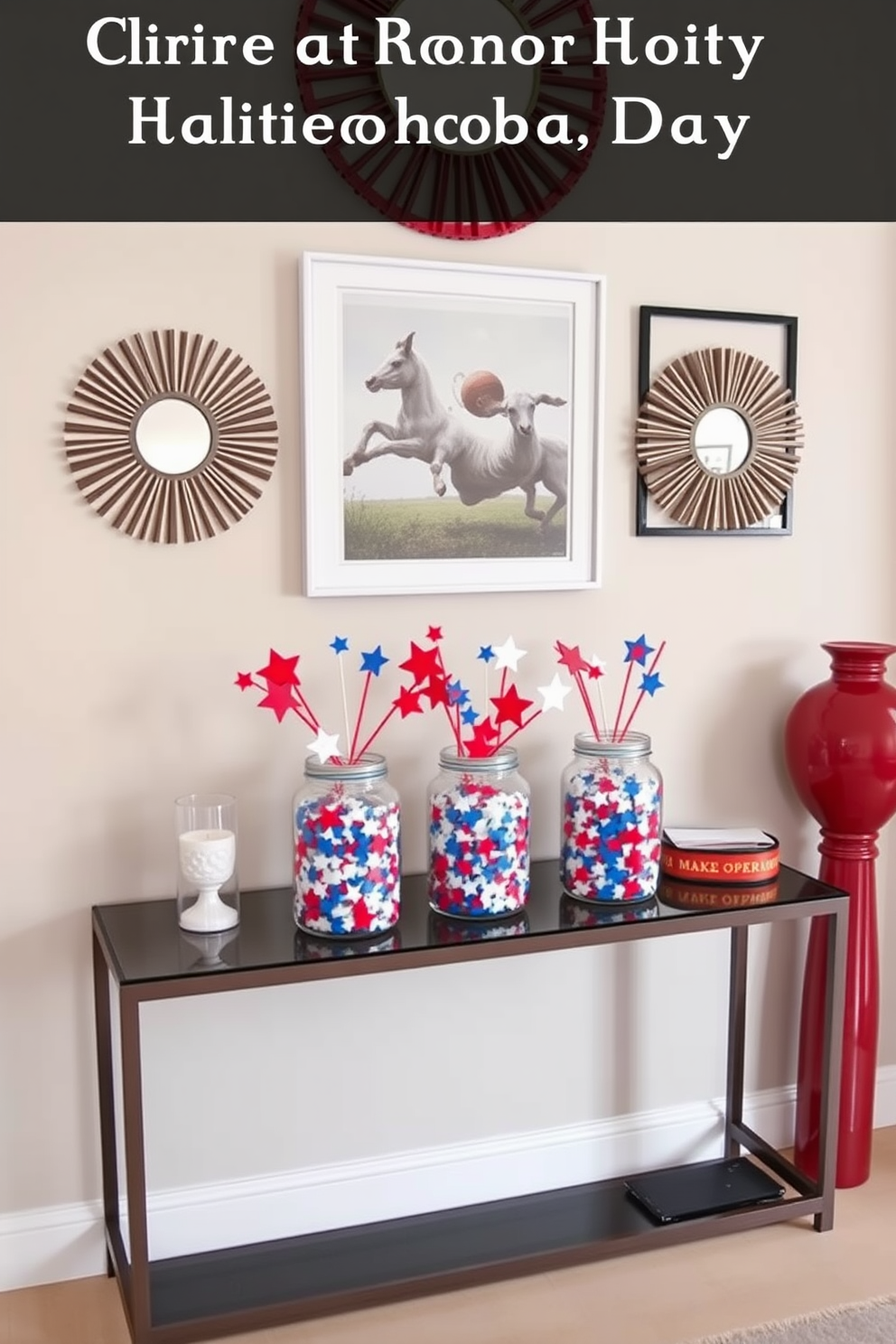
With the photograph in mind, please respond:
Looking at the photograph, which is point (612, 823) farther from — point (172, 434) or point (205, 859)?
point (172, 434)

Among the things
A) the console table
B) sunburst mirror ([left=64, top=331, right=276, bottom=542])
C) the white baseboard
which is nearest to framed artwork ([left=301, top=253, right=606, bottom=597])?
sunburst mirror ([left=64, top=331, right=276, bottom=542])

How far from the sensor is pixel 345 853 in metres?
2.14

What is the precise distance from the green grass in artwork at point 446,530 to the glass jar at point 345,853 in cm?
44

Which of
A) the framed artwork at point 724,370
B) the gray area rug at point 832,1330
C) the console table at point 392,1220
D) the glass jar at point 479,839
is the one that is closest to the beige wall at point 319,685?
the framed artwork at point 724,370

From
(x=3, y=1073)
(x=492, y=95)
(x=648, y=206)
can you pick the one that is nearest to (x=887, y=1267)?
(x=3, y=1073)

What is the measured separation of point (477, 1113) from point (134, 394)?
153 cm

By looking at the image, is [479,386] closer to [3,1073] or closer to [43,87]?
[43,87]

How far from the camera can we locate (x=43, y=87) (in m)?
2.17

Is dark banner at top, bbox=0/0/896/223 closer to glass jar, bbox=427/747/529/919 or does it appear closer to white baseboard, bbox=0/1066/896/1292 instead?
glass jar, bbox=427/747/529/919

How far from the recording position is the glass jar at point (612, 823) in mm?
2316

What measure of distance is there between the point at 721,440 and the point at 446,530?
0.62m

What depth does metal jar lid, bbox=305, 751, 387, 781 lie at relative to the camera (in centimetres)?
217

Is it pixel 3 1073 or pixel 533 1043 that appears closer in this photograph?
pixel 3 1073

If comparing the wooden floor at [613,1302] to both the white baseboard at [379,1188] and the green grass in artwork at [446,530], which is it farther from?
the green grass in artwork at [446,530]
